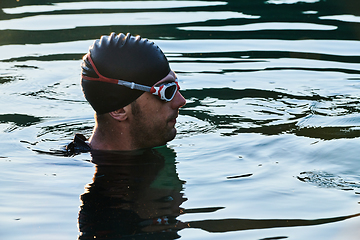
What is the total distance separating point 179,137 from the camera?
5.93 meters

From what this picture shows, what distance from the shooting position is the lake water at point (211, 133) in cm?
384

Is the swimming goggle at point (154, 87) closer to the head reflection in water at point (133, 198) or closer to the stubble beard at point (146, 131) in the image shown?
the stubble beard at point (146, 131)

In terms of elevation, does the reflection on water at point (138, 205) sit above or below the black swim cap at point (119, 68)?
below

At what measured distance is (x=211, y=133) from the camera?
236 inches

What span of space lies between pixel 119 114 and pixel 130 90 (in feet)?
0.79

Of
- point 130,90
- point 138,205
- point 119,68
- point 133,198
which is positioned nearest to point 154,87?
point 130,90

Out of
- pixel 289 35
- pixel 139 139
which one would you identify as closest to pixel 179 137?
pixel 139 139

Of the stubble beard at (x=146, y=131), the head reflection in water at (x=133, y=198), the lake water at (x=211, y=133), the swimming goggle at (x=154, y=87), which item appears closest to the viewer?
the head reflection in water at (x=133, y=198)

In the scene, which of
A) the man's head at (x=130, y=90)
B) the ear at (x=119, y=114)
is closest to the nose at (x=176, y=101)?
the man's head at (x=130, y=90)

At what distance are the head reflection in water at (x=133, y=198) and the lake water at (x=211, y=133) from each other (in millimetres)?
17

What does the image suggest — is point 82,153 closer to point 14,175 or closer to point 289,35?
point 14,175

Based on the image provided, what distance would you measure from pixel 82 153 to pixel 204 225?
6.47 feet

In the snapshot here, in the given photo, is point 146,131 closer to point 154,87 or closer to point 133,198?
point 154,87

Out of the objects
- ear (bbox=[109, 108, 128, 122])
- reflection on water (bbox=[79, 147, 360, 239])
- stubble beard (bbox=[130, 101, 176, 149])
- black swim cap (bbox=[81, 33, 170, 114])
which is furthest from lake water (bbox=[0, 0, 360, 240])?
black swim cap (bbox=[81, 33, 170, 114])
